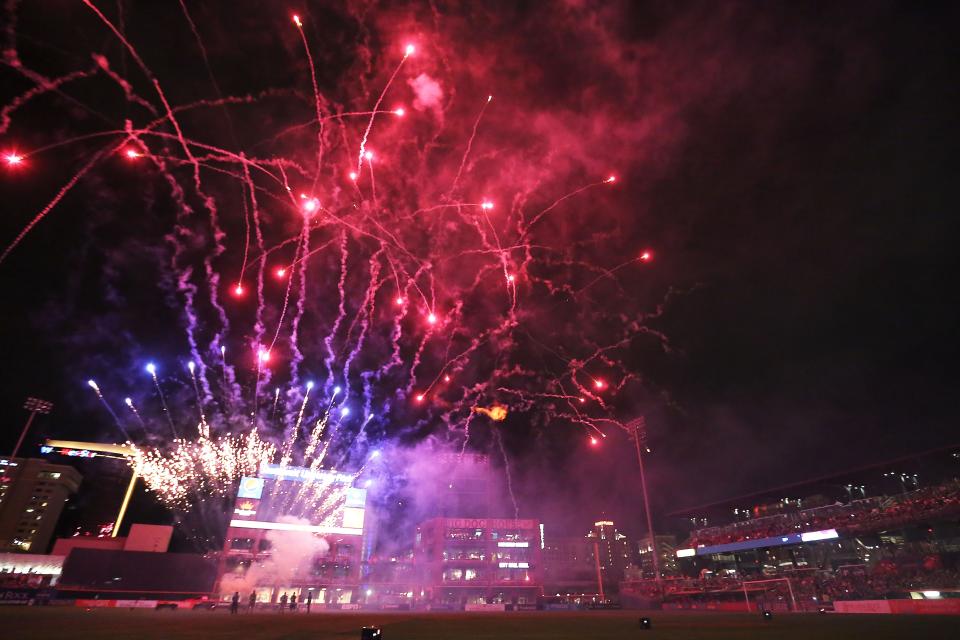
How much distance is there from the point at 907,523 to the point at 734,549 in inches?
868

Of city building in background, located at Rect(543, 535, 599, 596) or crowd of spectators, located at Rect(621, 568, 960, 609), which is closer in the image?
crowd of spectators, located at Rect(621, 568, 960, 609)

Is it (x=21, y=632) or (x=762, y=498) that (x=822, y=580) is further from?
(x=21, y=632)

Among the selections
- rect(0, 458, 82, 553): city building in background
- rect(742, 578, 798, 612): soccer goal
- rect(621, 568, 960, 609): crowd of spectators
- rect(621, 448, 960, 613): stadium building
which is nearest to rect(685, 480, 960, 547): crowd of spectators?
rect(621, 448, 960, 613): stadium building

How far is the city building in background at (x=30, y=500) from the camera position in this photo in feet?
303

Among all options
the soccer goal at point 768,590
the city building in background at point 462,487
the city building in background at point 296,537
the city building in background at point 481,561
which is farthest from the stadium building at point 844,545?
the city building in background at point 462,487

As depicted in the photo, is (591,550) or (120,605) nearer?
(120,605)

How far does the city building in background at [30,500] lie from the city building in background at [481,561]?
77.2m

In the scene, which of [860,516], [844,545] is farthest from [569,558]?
[860,516]

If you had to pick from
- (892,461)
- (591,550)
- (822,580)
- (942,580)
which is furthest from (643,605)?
(591,550)

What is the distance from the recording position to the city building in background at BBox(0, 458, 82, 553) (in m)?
92.4

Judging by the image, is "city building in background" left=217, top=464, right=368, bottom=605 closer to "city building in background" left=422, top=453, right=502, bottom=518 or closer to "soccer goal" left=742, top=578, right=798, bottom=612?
"city building in background" left=422, top=453, right=502, bottom=518

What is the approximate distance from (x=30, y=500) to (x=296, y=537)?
230ft

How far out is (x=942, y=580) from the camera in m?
35.3

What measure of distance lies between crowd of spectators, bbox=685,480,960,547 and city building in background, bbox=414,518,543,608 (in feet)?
114
